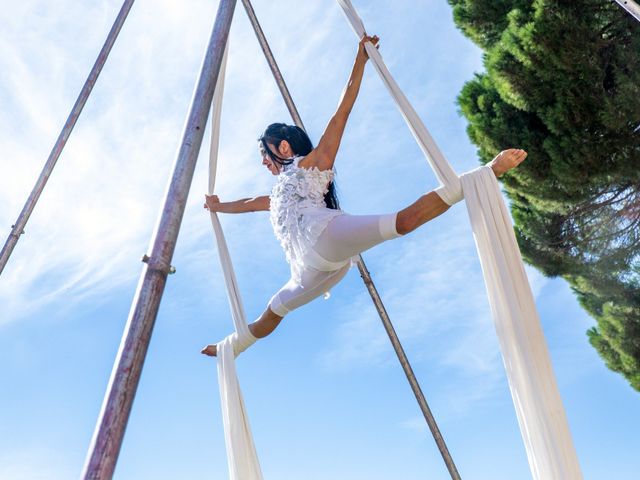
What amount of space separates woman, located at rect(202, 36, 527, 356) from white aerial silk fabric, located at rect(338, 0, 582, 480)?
9 cm

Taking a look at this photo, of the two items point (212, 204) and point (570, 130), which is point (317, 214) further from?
point (570, 130)

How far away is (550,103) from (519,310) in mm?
3509

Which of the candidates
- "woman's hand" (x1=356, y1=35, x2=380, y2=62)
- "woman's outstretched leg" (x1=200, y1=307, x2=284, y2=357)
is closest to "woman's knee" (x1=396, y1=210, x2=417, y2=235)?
"woman's hand" (x1=356, y1=35, x2=380, y2=62)

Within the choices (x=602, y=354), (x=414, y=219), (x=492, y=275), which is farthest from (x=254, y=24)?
(x=602, y=354)

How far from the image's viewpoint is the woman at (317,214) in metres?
2.46

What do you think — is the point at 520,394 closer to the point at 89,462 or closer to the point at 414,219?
the point at 414,219

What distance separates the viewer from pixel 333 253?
8.95 ft

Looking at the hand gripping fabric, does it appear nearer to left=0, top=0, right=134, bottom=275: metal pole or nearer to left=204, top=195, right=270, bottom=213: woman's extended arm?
left=204, top=195, right=270, bottom=213: woman's extended arm

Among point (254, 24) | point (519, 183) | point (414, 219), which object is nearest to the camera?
point (414, 219)

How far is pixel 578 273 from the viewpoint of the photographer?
21.0ft

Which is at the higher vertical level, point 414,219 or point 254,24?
point 254,24

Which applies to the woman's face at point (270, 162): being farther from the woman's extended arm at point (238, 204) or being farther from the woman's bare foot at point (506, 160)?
the woman's bare foot at point (506, 160)

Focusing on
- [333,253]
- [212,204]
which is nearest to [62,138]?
[212,204]

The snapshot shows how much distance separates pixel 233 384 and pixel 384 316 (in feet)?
3.42
